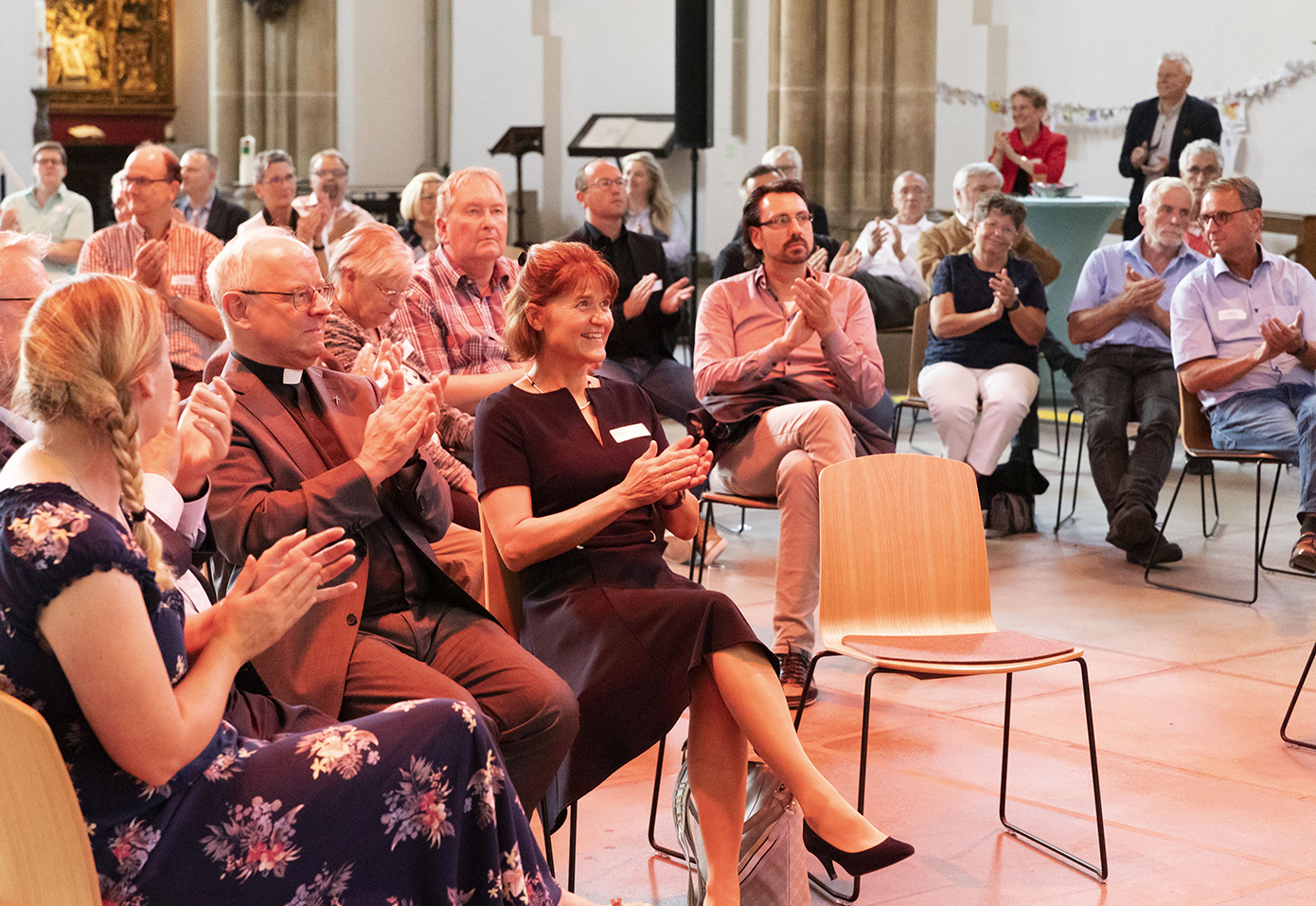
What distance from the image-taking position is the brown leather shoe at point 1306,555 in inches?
187

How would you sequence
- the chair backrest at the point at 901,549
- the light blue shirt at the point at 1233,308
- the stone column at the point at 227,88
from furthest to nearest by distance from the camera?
1. the stone column at the point at 227,88
2. the light blue shirt at the point at 1233,308
3. the chair backrest at the point at 901,549

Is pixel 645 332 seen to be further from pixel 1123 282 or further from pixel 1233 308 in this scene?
pixel 1233 308

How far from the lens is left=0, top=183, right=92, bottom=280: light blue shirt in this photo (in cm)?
947

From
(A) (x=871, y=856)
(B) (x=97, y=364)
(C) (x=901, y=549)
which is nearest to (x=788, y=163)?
(C) (x=901, y=549)

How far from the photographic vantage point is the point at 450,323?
414 centimetres

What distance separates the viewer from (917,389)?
6.33 meters

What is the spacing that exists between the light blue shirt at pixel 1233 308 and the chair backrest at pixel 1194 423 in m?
0.04

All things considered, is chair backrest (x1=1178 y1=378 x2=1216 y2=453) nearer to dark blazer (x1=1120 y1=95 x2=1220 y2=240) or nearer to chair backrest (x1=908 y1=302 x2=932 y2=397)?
chair backrest (x1=908 y1=302 x2=932 y2=397)

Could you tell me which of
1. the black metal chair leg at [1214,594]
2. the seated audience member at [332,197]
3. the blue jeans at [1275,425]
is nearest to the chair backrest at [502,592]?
the black metal chair leg at [1214,594]

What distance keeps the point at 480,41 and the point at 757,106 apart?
3.80 m

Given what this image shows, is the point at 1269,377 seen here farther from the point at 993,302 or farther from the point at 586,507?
the point at 586,507

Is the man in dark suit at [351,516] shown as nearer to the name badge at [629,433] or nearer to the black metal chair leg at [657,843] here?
the name badge at [629,433]

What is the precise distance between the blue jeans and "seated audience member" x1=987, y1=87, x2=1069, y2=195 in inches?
155

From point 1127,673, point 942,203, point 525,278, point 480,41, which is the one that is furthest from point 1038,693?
point 480,41
